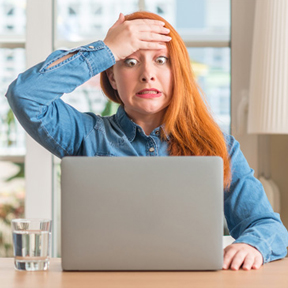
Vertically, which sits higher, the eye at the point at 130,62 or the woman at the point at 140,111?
the eye at the point at 130,62

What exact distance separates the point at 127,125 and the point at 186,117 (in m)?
0.17

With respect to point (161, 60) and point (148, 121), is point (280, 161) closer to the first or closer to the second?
point (148, 121)

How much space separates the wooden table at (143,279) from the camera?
0.87 m

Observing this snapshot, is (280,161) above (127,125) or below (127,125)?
below

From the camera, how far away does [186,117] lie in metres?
1.51

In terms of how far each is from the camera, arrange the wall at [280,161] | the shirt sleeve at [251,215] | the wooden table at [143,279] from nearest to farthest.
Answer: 1. the wooden table at [143,279]
2. the shirt sleeve at [251,215]
3. the wall at [280,161]

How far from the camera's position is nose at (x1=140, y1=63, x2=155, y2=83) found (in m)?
1.41

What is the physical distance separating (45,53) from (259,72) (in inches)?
38.8

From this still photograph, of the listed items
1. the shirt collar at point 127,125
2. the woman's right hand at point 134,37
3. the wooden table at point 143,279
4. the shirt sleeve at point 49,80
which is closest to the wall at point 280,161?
the shirt collar at point 127,125

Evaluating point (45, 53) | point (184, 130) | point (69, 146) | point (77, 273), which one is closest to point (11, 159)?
point (45, 53)

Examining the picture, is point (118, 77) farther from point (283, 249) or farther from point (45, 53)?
point (45, 53)

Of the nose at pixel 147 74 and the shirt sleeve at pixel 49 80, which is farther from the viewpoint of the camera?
the nose at pixel 147 74

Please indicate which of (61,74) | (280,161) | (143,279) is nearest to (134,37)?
(61,74)

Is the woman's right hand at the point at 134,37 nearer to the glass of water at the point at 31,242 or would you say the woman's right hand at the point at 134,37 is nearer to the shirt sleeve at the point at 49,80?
the shirt sleeve at the point at 49,80
